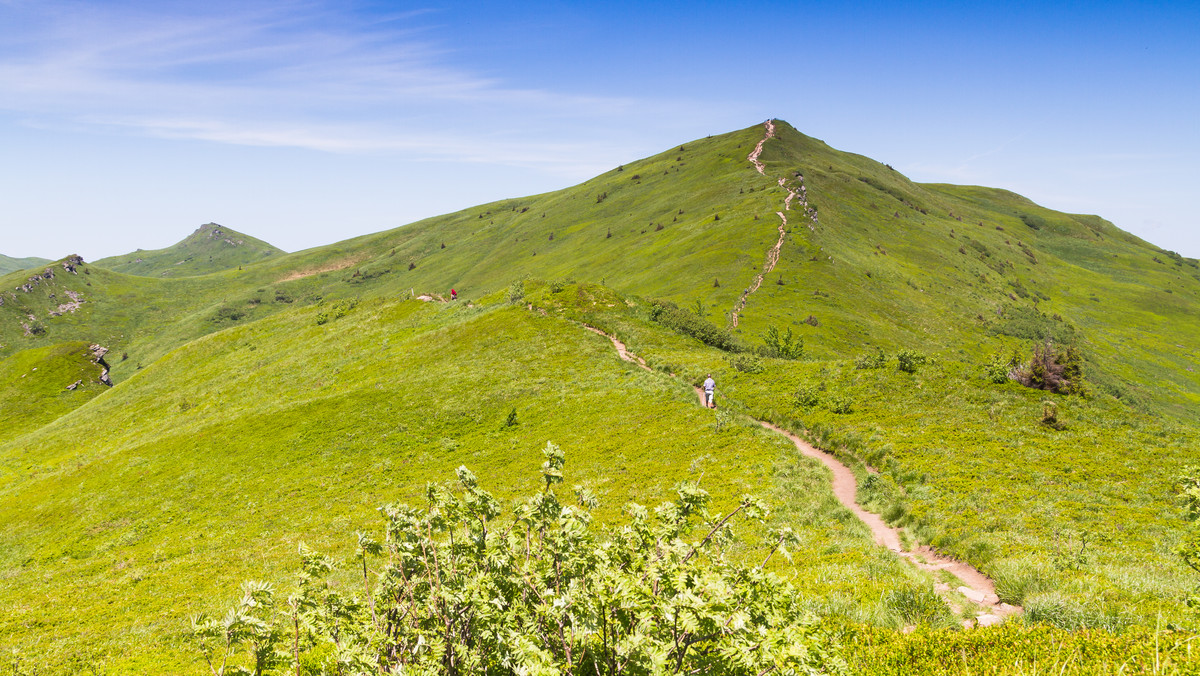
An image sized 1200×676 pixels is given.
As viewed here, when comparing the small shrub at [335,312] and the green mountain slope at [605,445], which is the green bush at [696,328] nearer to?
the green mountain slope at [605,445]

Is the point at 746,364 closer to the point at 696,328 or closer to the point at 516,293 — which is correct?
the point at 696,328

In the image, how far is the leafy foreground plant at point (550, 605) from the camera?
473 centimetres

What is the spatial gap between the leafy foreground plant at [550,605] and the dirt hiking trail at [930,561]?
23.2 ft

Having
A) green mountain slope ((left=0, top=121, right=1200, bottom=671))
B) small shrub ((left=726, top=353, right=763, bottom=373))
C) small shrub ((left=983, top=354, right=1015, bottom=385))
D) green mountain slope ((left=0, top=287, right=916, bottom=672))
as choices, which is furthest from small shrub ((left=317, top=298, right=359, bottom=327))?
small shrub ((left=983, top=354, right=1015, bottom=385))

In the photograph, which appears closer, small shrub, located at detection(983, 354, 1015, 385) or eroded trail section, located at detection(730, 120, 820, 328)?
small shrub, located at detection(983, 354, 1015, 385)

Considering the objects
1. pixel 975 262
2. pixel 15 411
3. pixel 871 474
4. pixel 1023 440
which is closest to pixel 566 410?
pixel 871 474

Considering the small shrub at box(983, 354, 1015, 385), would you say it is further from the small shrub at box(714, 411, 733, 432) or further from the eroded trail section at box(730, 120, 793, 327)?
the eroded trail section at box(730, 120, 793, 327)

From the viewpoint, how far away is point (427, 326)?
59.9 m

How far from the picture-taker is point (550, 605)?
18.8 ft

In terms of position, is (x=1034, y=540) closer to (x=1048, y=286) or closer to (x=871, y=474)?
(x=871, y=474)

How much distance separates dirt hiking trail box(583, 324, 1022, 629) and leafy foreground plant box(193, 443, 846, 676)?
7077 millimetres

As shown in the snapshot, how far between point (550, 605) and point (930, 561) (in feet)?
49.1

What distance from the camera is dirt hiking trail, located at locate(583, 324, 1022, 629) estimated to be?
11.4 m

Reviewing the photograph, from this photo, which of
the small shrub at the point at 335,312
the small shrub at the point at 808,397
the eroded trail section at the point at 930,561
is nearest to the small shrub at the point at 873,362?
the small shrub at the point at 808,397
